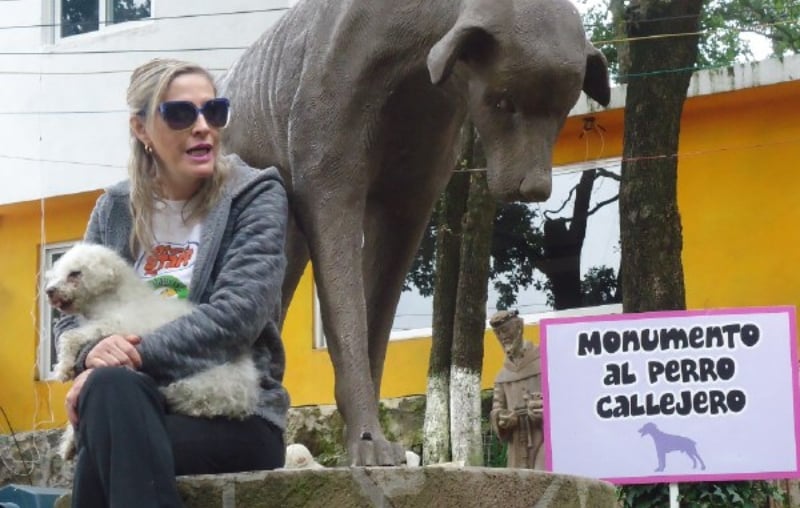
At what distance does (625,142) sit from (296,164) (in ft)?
24.6

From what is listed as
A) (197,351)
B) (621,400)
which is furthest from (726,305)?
(197,351)

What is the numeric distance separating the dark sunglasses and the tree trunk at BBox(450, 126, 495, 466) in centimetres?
803

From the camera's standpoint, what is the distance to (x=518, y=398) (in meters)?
12.0

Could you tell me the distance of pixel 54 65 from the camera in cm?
1778

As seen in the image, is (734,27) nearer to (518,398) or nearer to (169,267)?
(518,398)

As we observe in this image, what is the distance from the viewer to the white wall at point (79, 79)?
16453 mm

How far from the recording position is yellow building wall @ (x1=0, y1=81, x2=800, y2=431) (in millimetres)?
14383

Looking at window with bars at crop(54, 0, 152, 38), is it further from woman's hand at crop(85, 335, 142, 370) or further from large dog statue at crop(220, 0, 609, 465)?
woman's hand at crop(85, 335, 142, 370)

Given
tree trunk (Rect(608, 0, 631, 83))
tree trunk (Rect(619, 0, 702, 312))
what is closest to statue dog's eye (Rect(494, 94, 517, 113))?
tree trunk (Rect(619, 0, 702, 312))

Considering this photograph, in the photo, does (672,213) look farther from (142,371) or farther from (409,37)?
(142,371)

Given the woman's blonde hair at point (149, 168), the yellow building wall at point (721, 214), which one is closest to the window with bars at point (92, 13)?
the yellow building wall at point (721, 214)

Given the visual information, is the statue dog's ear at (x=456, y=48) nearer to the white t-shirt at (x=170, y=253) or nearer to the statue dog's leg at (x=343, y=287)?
the statue dog's leg at (x=343, y=287)

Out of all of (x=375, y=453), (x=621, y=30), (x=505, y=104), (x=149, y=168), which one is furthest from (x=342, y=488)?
(x=621, y=30)

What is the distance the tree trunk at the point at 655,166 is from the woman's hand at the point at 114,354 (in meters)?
7.92
